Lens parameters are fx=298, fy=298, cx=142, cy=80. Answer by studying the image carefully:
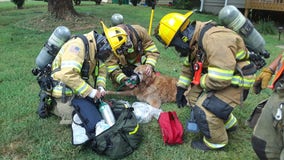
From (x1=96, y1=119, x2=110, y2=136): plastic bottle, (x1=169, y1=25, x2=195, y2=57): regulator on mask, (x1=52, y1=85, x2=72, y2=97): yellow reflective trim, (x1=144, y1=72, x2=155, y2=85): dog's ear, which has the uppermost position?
(x1=169, y1=25, x2=195, y2=57): regulator on mask

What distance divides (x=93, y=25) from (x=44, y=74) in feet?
22.2

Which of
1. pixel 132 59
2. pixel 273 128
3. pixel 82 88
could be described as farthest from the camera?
pixel 132 59

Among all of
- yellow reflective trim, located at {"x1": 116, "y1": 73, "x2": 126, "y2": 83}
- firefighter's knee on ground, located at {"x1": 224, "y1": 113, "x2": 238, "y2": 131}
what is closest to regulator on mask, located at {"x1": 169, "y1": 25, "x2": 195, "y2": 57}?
firefighter's knee on ground, located at {"x1": 224, "y1": 113, "x2": 238, "y2": 131}

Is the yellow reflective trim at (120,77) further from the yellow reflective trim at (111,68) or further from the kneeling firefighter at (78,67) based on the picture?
the kneeling firefighter at (78,67)

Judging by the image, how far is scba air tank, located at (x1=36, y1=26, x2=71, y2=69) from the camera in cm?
399

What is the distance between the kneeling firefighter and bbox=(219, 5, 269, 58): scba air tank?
130 centimetres

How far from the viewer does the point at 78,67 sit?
3615 millimetres

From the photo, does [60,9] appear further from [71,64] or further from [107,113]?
[107,113]

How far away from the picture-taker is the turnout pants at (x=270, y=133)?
265 cm

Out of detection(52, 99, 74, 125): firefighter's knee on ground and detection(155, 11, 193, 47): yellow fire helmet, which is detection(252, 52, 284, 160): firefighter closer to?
detection(155, 11, 193, 47): yellow fire helmet

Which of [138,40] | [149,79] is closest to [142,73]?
[149,79]

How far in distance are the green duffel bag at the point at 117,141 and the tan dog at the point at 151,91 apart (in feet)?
4.68

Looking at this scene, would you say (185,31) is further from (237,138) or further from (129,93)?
(129,93)

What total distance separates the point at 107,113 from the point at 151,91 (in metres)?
1.36
